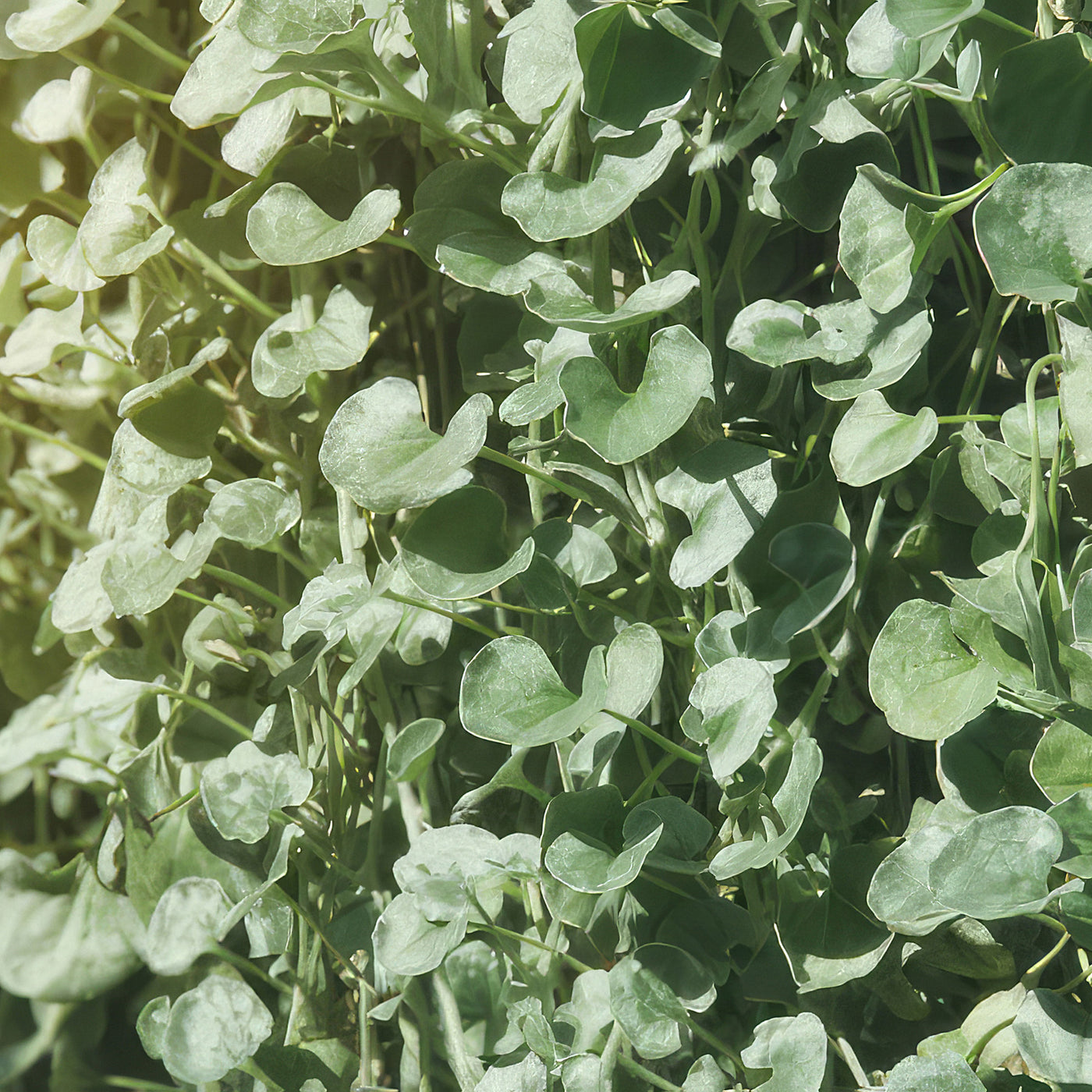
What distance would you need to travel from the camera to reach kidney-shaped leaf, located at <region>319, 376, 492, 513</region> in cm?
43

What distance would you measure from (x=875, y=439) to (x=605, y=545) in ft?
0.46

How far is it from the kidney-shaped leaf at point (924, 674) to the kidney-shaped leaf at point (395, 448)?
7.6 inches

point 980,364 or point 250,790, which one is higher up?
point 980,364

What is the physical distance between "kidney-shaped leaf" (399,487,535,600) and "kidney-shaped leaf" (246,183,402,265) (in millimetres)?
140

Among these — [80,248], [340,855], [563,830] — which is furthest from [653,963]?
[80,248]

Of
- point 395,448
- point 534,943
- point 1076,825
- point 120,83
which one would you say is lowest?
point 534,943

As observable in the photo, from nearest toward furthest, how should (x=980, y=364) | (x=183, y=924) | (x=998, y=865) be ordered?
1. (x=998, y=865)
2. (x=980, y=364)
3. (x=183, y=924)

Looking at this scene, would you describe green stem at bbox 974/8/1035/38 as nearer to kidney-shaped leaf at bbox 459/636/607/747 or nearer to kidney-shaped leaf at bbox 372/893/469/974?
kidney-shaped leaf at bbox 459/636/607/747

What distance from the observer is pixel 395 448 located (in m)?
0.45

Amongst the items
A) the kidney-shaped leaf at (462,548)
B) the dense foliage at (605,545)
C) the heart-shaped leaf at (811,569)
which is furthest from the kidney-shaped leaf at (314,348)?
the heart-shaped leaf at (811,569)

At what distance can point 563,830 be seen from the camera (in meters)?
0.43

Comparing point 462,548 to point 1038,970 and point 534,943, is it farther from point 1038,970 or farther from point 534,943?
point 1038,970

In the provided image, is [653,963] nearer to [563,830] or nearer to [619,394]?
[563,830]

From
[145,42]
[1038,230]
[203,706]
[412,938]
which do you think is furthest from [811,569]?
[145,42]
